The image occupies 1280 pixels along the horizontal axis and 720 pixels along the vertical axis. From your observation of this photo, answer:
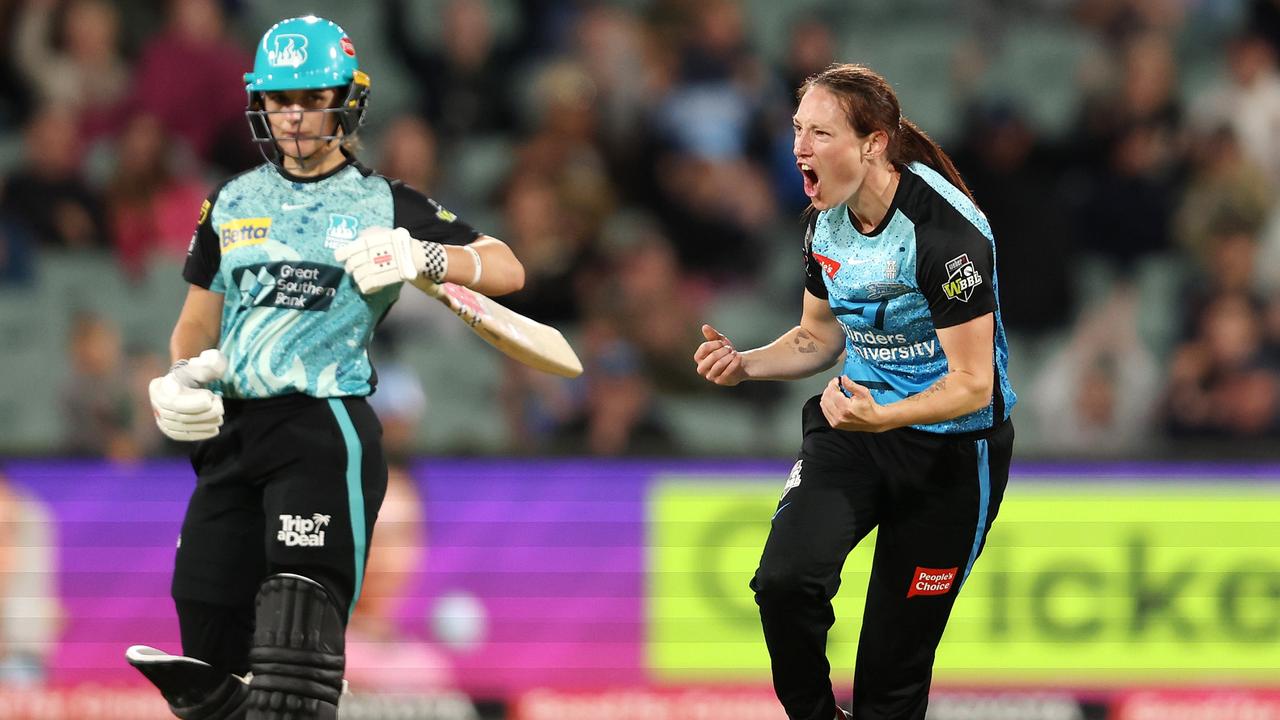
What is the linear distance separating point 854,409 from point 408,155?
5919 millimetres

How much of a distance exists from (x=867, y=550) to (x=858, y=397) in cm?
356

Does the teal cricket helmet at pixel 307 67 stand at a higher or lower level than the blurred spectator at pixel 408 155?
lower

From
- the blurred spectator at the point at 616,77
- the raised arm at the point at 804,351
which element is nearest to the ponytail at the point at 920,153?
the raised arm at the point at 804,351

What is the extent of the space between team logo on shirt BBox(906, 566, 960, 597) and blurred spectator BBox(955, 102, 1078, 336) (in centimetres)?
494

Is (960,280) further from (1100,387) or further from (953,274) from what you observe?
(1100,387)

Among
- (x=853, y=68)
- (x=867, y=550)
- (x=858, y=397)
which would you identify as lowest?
(x=867, y=550)

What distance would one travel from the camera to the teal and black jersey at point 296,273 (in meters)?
5.25

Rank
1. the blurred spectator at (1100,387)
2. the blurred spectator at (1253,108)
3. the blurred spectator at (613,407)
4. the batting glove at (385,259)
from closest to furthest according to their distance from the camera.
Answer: the batting glove at (385,259), the blurred spectator at (613,407), the blurred spectator at (1100,387), the blurred spectator at (1253,108)

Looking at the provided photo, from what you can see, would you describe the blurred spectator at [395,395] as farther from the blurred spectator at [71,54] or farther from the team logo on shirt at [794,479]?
the team logo on shirt at [794,479]

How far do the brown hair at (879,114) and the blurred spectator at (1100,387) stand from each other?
178 inches

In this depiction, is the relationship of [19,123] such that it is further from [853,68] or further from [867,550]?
[853,68]

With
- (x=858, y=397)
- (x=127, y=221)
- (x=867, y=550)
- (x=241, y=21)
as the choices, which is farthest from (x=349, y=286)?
(x=241, y=21)

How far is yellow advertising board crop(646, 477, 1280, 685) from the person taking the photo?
8.09m

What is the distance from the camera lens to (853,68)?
522 cm
